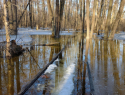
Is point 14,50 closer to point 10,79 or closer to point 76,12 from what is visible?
point 10,79

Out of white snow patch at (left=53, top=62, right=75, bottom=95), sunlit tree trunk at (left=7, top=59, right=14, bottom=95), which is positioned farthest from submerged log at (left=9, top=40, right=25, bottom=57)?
white snow patch at (left=53, top=62, right=75, bottom=95)

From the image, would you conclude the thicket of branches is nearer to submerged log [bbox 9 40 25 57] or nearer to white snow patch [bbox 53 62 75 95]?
submerged log [bbox 9 40 25 57]

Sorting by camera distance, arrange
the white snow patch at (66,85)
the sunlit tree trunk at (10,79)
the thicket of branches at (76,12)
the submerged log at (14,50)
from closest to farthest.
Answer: the white snow patch at (66,85) < the sunlit tree trunk at (10,79) < the submerged log at (14,50) < the thicket of branches at (76,12)

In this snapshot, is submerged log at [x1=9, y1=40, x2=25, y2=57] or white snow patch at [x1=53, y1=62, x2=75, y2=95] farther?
submerged log at [x1=9, y1=40, x2=25, y2=57]

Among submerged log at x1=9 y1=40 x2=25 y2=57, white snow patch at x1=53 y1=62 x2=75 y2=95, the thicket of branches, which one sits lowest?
white snow patch at x1=53 y1=62 x2=75 y2=95

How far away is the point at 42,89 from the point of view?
4.06 meters

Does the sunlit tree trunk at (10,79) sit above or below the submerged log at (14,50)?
below

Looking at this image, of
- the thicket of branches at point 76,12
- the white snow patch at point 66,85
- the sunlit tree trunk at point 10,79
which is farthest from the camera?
the thicket of branches at point 76,12

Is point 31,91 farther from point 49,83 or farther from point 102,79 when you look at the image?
point 102,79

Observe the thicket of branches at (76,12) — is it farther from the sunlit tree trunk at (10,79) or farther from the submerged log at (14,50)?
the sunlit tree trunk at (10,79)

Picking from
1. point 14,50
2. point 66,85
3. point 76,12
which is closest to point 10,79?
point 66,85

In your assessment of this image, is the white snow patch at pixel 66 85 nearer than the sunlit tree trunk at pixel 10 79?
Yes

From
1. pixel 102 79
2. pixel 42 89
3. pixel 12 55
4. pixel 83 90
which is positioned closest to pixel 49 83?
pixel 42 89

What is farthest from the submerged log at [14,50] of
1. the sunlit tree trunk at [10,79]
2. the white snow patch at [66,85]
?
the white snow patch at [66,85]
